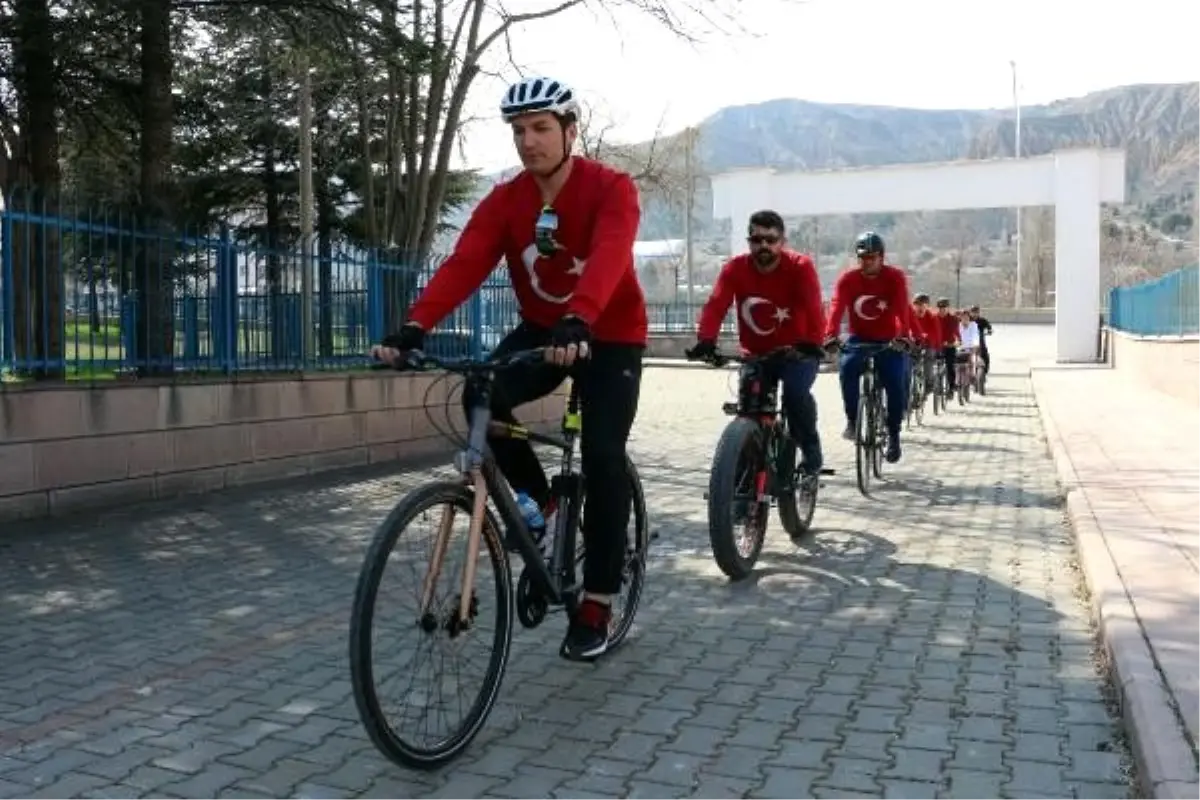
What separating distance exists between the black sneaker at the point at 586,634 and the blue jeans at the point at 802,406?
2.70m

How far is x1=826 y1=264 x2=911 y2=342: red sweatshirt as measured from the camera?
9.37m

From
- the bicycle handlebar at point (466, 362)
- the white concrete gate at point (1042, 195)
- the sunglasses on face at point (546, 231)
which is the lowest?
the bicycle handlebar at point (466, 362)

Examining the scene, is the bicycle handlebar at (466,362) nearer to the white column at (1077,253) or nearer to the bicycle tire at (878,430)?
the bicycle tire at (878,430)

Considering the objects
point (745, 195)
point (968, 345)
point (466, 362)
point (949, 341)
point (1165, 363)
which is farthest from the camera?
point (745, 195)

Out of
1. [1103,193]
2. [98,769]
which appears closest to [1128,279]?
[1103,193]

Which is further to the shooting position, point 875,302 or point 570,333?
point 875,302

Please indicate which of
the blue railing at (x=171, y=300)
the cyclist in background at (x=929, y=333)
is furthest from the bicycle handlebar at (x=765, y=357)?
the cyclist in background at (x=929, y=333)

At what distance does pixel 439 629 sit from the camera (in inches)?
144

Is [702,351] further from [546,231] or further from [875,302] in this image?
[875,302]

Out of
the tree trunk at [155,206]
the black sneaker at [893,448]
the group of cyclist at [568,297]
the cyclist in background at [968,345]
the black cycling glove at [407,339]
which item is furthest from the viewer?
the cyclist in background at [968,345]

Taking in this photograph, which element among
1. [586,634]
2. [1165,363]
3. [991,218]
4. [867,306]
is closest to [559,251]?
[586,634]

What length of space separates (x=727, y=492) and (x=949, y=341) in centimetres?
1427

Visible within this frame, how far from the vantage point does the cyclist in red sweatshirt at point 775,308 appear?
22.5 feet

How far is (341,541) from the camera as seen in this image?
7.55 metres
